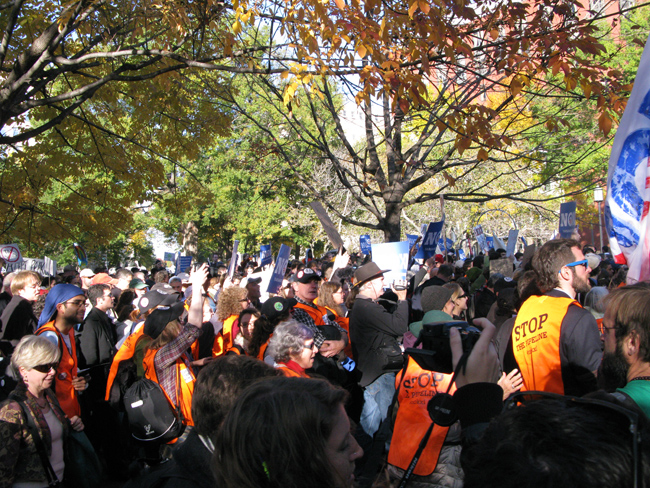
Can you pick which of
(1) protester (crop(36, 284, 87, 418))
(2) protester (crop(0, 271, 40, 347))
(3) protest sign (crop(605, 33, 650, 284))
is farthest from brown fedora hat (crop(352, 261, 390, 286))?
(2) protester (crop(0, 271, 40, 347))

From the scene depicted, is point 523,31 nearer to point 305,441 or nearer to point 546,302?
point 546,302

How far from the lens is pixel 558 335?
10.3 feet

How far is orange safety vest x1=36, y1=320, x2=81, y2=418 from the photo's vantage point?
433cm

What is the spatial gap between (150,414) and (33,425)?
97 cm

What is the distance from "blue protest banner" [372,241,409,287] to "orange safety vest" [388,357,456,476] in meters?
4.19

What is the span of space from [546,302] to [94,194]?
794cm

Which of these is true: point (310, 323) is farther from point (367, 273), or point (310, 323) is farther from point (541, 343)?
point (541, 343)

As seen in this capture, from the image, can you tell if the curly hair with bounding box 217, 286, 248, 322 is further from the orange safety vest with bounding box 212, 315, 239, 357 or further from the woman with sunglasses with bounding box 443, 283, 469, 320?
the woman with sunglasses with bounding box 443, 283, 469, 320

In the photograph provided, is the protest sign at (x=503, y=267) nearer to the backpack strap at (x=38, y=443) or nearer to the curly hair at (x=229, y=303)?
the curly hair at (x=229, y=303)

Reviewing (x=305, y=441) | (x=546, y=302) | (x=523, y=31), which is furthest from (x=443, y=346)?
(x=523, y=31)

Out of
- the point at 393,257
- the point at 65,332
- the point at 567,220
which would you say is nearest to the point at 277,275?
the point at 393,257

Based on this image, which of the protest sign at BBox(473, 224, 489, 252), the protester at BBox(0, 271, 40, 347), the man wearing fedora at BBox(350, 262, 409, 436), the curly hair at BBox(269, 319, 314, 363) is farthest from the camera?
the protest sign at BBox(473, 224, 489, 252)

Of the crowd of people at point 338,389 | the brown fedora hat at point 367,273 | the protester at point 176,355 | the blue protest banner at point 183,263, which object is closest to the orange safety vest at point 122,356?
the crowd of people at point 338,389

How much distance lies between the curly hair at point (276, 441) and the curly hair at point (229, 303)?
4.70 m
